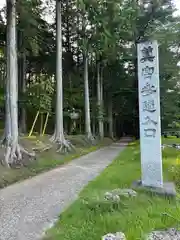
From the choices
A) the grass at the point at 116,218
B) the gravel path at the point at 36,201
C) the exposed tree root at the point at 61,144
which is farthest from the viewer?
the exposed tree root at the point at 61,144

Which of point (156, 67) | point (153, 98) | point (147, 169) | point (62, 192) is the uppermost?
point (156, 67)

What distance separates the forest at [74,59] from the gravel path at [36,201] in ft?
6.59

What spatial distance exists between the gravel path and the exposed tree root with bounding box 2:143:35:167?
0.94m

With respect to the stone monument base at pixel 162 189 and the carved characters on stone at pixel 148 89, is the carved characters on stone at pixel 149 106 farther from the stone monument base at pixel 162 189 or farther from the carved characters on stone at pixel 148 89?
the stone monument base at pixel 162 189

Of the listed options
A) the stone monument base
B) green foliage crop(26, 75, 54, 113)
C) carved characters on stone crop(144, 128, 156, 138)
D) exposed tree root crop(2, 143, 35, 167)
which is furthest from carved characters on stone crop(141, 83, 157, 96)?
green foliage crop(26, 75, 54, 113)

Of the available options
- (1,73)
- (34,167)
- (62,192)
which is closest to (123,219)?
→ (62,192)

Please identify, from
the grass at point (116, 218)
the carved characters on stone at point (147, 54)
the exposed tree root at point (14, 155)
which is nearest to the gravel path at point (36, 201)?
the grass at point (116, 218)

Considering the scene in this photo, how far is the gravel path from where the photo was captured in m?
4.01

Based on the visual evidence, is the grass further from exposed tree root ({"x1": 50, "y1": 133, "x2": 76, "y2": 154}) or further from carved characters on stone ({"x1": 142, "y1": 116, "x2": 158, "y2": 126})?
exposed tree root ({"x1": 50, "y1": 133, "x2": 76, "y2": 154})

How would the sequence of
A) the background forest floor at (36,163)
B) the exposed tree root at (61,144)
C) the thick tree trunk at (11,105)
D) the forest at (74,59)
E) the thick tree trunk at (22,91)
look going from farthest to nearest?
the thick tree trunk at (22,91)
the exposed tree root at (61,144)
the forest at (74,59)
the thick tree trunk at (11,105)
the background forest floor at (36,163)

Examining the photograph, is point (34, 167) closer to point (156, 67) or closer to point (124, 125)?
point (156, 67)

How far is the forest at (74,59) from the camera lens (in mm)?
12922

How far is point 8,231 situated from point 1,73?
2004 centimetres

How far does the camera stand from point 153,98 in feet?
19.1
